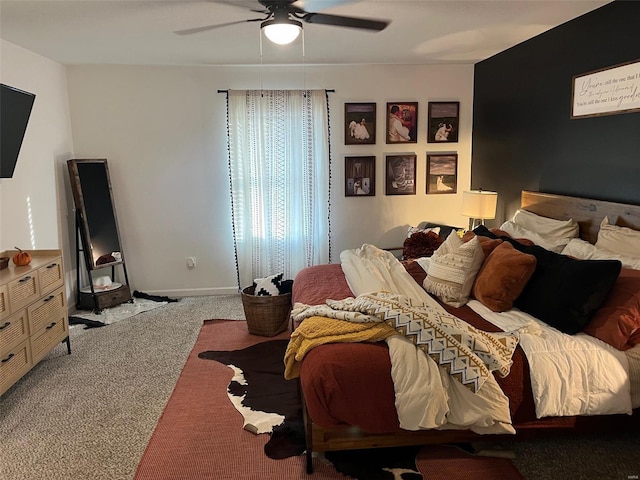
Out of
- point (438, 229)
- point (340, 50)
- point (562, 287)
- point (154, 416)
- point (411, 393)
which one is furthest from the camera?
point (438, 229)

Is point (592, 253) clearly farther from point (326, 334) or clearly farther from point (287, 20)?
point (287, 20)

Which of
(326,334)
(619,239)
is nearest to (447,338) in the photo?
(326,334)

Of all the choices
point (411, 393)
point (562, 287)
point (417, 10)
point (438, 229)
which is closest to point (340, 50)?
point (417, 10)

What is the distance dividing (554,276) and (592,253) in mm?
458

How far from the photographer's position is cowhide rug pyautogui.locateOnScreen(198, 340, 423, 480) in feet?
7.35

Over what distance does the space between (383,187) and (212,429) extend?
10.5 ft

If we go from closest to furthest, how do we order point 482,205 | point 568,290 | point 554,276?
point 568,290 → point 554,276 → point 482,205

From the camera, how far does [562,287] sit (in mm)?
2463

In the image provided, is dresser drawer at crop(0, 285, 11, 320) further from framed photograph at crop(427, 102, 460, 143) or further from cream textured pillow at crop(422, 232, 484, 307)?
framed photograph at crop(427, 102, 460, 143)

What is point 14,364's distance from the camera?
2.84 metres

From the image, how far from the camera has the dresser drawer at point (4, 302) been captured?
8.93ft

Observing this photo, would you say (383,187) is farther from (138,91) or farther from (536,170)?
(138,91)

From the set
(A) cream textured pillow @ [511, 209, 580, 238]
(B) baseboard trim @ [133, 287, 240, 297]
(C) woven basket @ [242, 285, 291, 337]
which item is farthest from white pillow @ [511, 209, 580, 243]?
(B) baseboard trim @ [133, 287, 240, 297]

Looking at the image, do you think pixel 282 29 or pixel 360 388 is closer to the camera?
pixel 360 388
